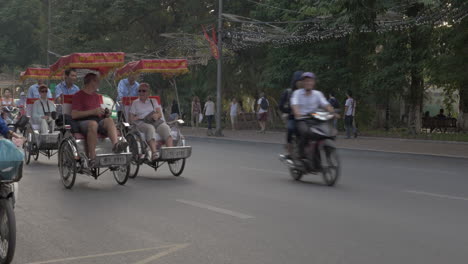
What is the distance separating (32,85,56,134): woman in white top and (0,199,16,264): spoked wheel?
10040 mm

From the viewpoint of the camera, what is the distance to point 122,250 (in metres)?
6.46

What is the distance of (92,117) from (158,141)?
1670mm

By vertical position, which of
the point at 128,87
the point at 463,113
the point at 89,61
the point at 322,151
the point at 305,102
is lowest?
the point at 322,151

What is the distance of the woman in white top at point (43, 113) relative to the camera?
15539mm

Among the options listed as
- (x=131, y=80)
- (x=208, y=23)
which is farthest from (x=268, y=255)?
(x=208, y=23)

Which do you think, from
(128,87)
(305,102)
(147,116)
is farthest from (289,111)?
(128,87)

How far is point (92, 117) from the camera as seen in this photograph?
1133 centimetres

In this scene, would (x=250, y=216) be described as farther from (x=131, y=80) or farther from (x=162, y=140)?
(x=131, y=80)

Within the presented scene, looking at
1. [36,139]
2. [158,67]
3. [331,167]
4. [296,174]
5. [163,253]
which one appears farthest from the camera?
[36,139]

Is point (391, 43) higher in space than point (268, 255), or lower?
higher

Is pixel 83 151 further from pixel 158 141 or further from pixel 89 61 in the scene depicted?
pixel 158 141

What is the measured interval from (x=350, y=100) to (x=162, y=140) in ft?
50.3

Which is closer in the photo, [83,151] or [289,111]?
[83,151]

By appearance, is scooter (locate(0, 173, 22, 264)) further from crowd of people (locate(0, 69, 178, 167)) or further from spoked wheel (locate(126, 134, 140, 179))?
spoked wheel (locate(126, 134, 140, 179))
